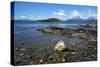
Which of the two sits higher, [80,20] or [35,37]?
[80,20]

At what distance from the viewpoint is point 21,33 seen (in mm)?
2332

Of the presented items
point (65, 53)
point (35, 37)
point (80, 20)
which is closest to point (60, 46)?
point (65, 53)

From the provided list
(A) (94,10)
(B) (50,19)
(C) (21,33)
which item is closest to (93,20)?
(A) (94,10)

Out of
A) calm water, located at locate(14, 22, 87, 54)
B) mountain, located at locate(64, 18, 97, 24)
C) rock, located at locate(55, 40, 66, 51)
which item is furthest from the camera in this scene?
mountain, located at locate(64, 18, 97, 24)

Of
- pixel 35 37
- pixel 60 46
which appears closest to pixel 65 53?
pixel 60 46

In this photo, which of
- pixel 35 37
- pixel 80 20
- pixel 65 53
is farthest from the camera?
pixel 80 20

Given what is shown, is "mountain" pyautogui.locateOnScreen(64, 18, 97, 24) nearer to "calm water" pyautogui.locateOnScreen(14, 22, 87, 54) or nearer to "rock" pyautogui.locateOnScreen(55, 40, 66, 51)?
"calm water" pyautogui.locateOnScreen(14, 22, 87, 54)

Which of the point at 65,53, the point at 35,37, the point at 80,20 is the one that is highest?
the point at 80,20

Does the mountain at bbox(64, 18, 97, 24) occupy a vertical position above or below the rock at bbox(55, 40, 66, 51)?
above

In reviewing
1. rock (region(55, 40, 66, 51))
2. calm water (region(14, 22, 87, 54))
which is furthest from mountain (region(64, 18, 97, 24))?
rock (region(55, 40, 66, 51))

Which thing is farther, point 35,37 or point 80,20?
point 80,20

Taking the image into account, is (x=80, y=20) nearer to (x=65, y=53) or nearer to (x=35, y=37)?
(x=65, y=53)

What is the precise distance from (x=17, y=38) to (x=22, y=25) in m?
0.15

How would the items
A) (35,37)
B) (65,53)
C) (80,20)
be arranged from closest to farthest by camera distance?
(35,37), (65,53), (80,20)
